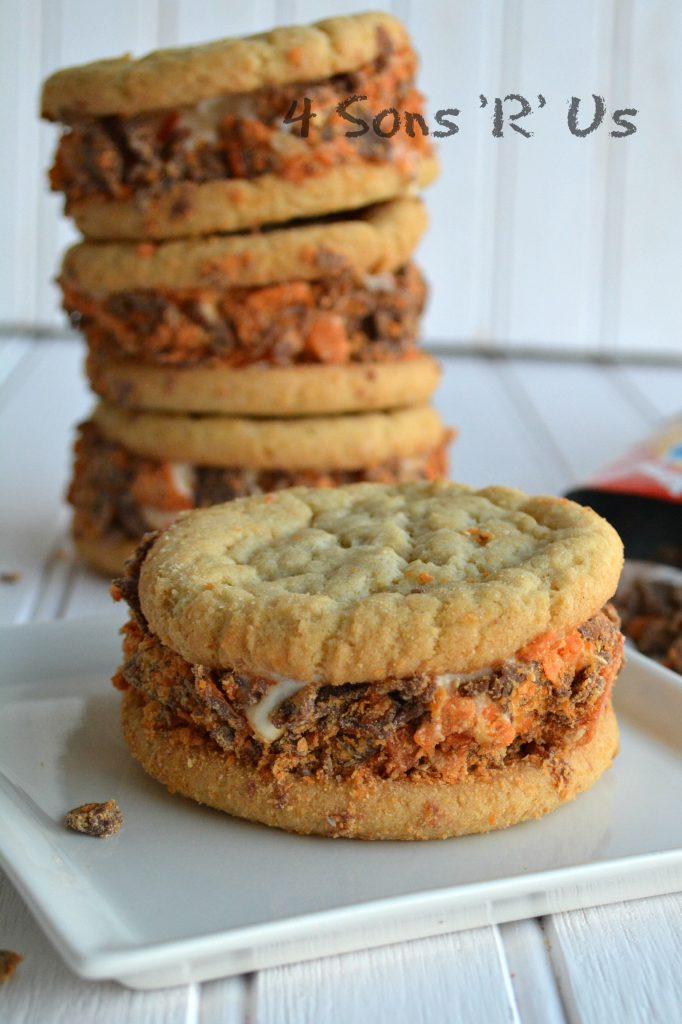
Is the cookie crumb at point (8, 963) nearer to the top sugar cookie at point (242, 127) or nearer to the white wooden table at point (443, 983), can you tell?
the white wooden table at point (443, 983)

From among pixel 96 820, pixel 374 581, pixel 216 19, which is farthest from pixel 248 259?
pixel 216 19

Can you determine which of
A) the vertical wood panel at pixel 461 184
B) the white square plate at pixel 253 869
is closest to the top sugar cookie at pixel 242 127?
the white square plate at pixel 253 869

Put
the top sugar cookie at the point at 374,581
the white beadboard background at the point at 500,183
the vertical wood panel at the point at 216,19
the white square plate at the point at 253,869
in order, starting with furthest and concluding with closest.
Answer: the vertical wood panel at the point at 216,19
the white beadboard background at the point at 500,183
the top sugar cookie at the point at 374,581
the white square plate at the point at 253,869

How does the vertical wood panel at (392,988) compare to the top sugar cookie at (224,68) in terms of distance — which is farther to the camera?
the top sugar cookie at (224,68)

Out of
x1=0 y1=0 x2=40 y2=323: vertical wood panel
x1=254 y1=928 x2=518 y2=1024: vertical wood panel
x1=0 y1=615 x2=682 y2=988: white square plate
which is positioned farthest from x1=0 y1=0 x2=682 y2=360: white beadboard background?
x1=254 y1=928 x2=518 y2=1024: vertical wood panel

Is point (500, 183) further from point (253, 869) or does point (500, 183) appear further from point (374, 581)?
point (253, 869)

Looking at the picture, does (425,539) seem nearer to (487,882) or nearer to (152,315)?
(487,882)
